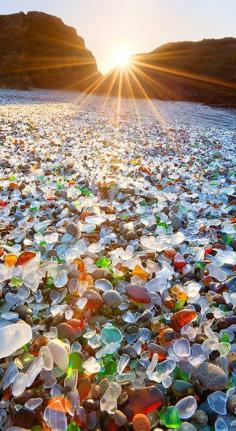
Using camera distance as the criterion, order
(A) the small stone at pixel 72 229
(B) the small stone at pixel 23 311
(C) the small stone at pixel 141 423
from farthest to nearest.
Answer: (A) the small stone at pixel 72 229
(B) the small stone at pixel 23 311
(C) the small stone at pixel 141 423

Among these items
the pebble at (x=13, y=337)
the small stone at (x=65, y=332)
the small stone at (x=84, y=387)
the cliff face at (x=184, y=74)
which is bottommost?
the small stone at (x=84, y=387)

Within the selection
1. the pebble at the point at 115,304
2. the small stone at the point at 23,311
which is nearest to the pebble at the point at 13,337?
the pebble at the point at 115,304

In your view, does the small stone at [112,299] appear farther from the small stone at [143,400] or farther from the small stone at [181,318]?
the small stone at [143,400]

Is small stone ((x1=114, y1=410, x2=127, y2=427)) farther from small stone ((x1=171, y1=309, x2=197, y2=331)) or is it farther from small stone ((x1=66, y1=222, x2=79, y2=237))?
small stone ((x1=66, y1=222, x2=79, y2=237))

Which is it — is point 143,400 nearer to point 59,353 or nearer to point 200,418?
point 200,418

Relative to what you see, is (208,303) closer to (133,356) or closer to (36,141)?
(133,356)

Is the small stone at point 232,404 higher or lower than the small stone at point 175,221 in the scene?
lower
